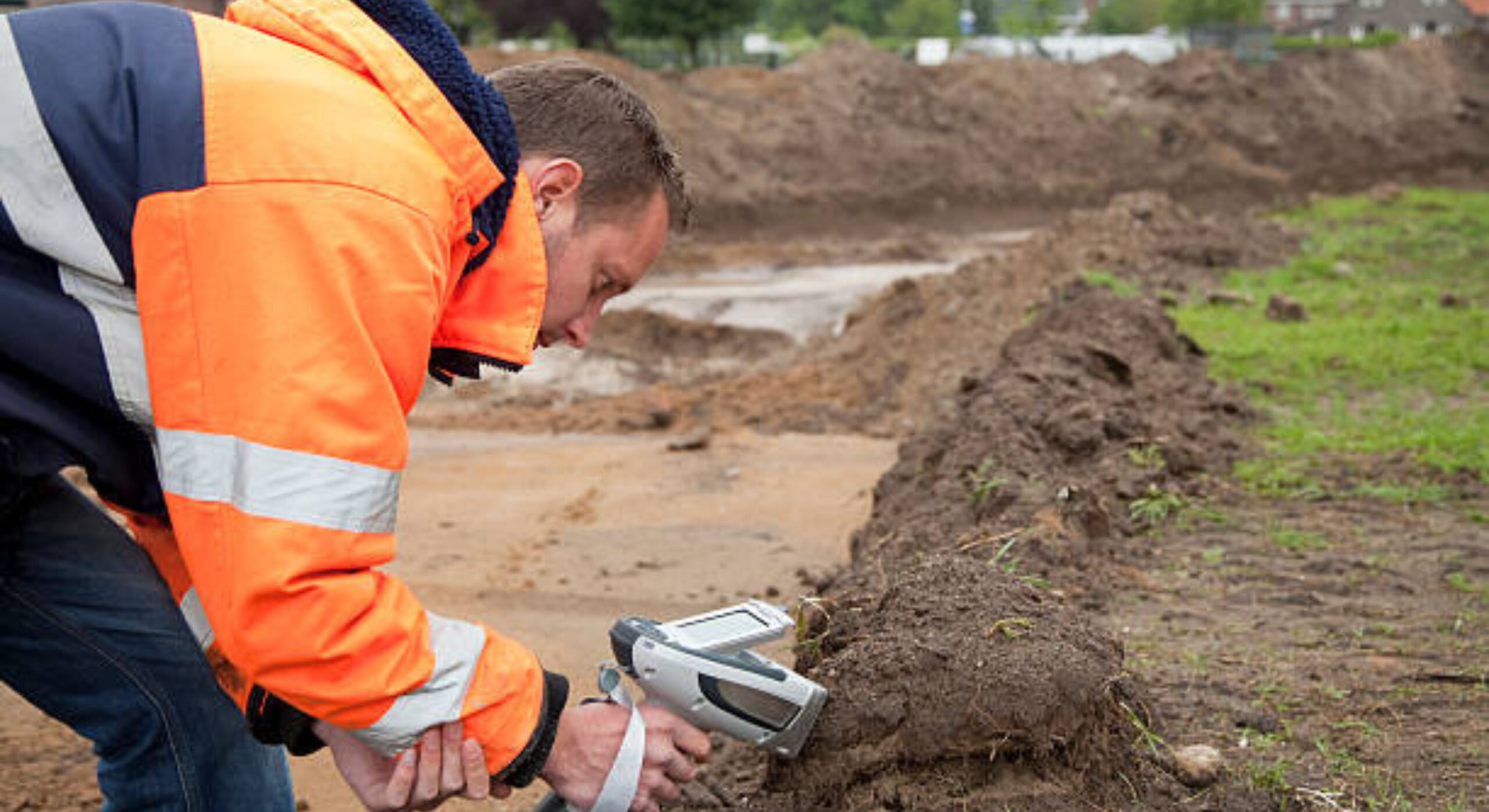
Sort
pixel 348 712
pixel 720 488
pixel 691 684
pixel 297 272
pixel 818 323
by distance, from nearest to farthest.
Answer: pixel 297 272, pixel 348 712, pixel 691 684, pixel 720 488, pixel 818 323

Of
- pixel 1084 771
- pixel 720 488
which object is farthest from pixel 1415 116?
pixel 1084 771

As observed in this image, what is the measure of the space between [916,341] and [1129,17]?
50.8 meters

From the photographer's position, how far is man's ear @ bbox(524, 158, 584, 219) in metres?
2.19

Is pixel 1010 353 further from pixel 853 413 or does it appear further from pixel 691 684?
pixel 691 684

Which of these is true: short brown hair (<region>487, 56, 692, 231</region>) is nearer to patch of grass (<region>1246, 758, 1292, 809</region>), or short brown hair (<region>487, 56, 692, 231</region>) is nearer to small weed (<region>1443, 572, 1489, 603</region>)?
patch of grass (<region>1246, 758, 1292, 809</region>)

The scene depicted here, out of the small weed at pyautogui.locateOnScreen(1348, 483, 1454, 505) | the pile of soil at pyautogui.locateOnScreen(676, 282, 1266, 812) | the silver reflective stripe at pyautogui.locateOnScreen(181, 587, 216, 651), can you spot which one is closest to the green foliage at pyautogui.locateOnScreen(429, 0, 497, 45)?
the small weed at pyautogui.locateOnScreen(1348, 483, 1454, 505)

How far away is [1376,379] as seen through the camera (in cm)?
723

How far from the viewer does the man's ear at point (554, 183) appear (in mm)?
2186

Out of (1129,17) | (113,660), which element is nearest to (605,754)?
(113,660)

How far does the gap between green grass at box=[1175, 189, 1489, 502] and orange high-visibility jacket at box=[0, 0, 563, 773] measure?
13.8ft

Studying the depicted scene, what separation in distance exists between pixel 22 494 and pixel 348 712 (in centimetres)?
66

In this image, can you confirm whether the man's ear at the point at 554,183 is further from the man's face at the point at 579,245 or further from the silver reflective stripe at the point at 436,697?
the silver reflective stripe at the point at 436,697

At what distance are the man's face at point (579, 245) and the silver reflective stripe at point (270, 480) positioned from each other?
0.51 meters

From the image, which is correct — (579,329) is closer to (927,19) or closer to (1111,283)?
(1111,283)
